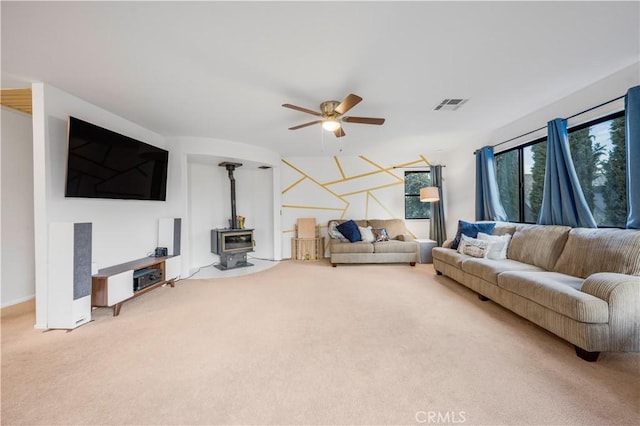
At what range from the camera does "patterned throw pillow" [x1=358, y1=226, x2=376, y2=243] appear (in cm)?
521

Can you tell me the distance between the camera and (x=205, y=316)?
273cm

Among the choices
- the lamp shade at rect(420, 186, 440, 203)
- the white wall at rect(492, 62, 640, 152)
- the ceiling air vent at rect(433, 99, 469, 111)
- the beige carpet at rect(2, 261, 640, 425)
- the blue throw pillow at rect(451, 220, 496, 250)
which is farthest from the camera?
the lamp shade at rect(420, 186, 440, 203)

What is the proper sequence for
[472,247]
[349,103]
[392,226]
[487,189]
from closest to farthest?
1. [349,103]
2. [472,247]
3. [487,189]
4. [392,226]

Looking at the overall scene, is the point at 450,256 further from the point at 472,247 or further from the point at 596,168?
the point at 596,168

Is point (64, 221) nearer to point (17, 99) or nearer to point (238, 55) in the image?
point (17, 99)

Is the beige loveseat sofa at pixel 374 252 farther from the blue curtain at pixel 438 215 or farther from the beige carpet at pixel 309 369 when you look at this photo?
the beige carpet at pixel 309 369

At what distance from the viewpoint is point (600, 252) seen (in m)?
2.36

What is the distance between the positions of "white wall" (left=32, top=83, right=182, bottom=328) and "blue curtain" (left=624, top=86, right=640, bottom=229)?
5.78 metres

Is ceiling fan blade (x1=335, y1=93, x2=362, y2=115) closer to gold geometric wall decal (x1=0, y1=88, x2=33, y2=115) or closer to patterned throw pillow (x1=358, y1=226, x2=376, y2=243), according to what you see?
patterned throw pillow (x1=358, y1=226, x2=376, y2=243)

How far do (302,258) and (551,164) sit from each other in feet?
15.1

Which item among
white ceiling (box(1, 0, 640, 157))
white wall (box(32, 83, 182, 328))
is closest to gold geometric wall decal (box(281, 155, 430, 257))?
white ceiling (box(1, 0, 640, 157))

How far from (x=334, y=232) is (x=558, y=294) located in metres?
3.89

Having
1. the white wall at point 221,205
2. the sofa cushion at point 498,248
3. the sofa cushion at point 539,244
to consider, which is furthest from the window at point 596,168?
the white wall at point 221,205

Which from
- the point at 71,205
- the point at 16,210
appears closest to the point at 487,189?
the point at 71,205
